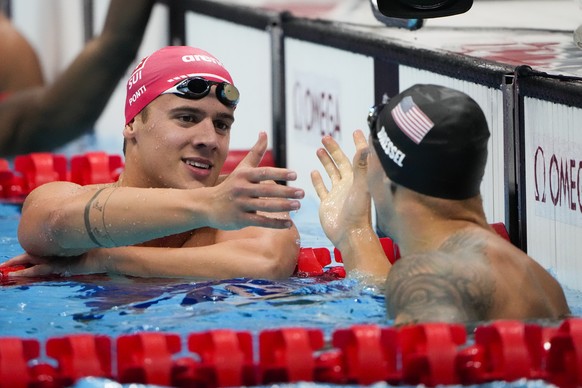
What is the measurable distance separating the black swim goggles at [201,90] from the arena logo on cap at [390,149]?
0.95 metres

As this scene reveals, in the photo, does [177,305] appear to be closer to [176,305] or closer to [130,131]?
[176,305]

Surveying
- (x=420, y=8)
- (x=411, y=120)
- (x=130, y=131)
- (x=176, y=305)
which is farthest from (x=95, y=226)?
(x=420, y=8)

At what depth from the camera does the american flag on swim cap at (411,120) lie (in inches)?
108

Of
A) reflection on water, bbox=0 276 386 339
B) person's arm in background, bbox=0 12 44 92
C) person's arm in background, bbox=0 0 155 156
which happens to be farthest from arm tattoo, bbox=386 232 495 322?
person's arm in background, bbox=0 12 44 92

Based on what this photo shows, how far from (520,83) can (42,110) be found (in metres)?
4.92

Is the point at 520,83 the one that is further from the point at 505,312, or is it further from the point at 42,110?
the point at 42,110

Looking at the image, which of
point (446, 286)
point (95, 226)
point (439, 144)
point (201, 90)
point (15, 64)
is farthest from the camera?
point (15, 64)

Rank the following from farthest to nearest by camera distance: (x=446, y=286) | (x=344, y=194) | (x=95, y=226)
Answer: (x=344, y=194) → (x=95, y=226) → (x=446, y=286)

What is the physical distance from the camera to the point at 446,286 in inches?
102

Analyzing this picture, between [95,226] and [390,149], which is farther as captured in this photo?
[95,226]

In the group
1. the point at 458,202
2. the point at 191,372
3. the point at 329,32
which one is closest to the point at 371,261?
the point at 458,202

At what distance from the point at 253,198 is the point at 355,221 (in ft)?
1.79

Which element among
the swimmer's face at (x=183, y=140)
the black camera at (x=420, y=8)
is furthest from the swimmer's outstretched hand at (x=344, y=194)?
the black camera at (x=420, y=8)

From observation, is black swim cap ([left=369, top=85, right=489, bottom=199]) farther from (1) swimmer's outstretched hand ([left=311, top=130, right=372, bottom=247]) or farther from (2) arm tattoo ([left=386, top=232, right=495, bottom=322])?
(1) swimmer's outstretched hand ([left=311, top=130, right=372, bottom=247])
